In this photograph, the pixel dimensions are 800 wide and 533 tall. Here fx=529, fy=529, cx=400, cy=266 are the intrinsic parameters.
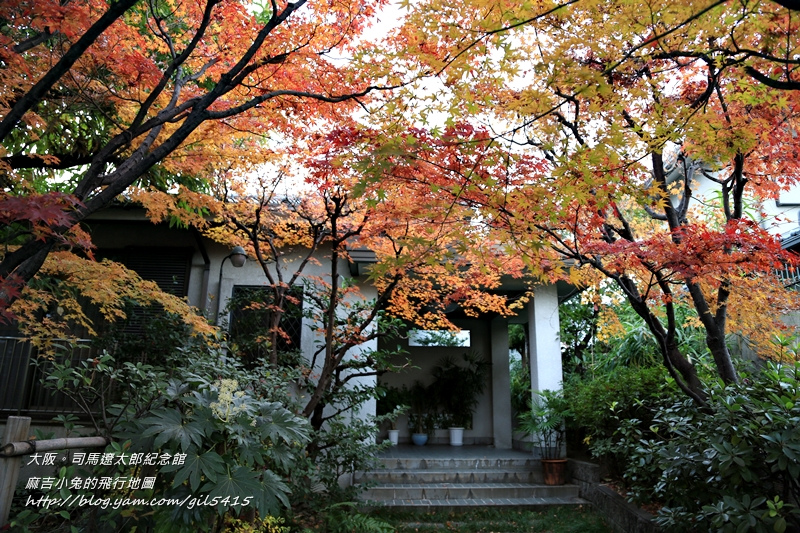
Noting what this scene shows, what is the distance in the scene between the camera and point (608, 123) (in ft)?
14.9

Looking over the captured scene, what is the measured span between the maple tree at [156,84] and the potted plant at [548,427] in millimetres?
5500

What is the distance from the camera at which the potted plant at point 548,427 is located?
7.72 meters

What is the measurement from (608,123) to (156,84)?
12.5ft

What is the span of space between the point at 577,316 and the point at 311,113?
773 centimetres

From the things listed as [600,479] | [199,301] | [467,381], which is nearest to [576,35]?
[600,479]

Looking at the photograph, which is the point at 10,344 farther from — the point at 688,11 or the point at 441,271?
the point at 688,11

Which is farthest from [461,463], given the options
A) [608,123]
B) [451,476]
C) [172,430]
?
[172,430]

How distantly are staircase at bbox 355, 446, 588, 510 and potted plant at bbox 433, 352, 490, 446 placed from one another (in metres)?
2.32

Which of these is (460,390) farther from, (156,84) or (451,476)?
(156,84)

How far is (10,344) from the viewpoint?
22.7 ft

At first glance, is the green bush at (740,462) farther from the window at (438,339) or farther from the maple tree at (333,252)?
the window at (438,339)

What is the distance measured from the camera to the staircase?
6723 mm

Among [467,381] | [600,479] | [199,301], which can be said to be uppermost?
[199,301]

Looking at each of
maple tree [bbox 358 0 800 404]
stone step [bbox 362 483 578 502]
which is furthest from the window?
maple tree [bbox 358 0 800 404]
